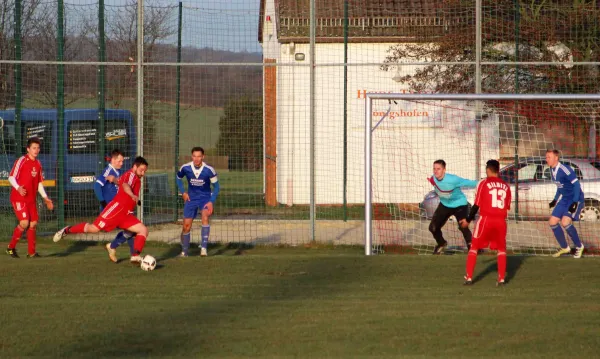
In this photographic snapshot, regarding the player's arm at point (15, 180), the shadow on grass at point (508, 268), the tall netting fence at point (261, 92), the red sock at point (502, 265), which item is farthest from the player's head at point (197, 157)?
the red sock at point (502, 265)

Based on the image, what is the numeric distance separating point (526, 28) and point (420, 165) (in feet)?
11.0

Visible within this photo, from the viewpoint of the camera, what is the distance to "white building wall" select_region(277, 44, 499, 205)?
15.9 m

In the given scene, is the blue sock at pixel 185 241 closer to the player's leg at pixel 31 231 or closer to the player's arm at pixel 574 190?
the player's leg at pixel 31 231

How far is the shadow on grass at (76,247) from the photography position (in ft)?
46.0

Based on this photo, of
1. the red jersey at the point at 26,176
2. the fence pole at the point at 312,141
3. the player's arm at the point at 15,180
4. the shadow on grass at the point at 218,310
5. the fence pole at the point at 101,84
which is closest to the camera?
the shadow on grass at the point at 218,310

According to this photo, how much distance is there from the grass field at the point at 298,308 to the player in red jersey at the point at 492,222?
33cm

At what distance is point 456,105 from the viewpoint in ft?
55.2

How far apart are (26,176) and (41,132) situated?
4.01 metres

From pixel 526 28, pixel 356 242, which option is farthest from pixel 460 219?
pixel 526 28

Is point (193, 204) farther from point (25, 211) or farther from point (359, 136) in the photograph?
point (359, 136)

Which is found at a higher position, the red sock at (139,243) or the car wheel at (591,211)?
the car wheel at (591,211)

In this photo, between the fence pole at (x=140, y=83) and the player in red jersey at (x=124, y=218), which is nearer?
the player in red jersey at (x=124, y=218)

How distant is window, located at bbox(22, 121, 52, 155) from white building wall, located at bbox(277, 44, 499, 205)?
4.89m

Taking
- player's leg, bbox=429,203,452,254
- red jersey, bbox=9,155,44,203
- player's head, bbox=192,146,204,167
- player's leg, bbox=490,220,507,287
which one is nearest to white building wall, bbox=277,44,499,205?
player's leg, bbox=429,203,452,254
